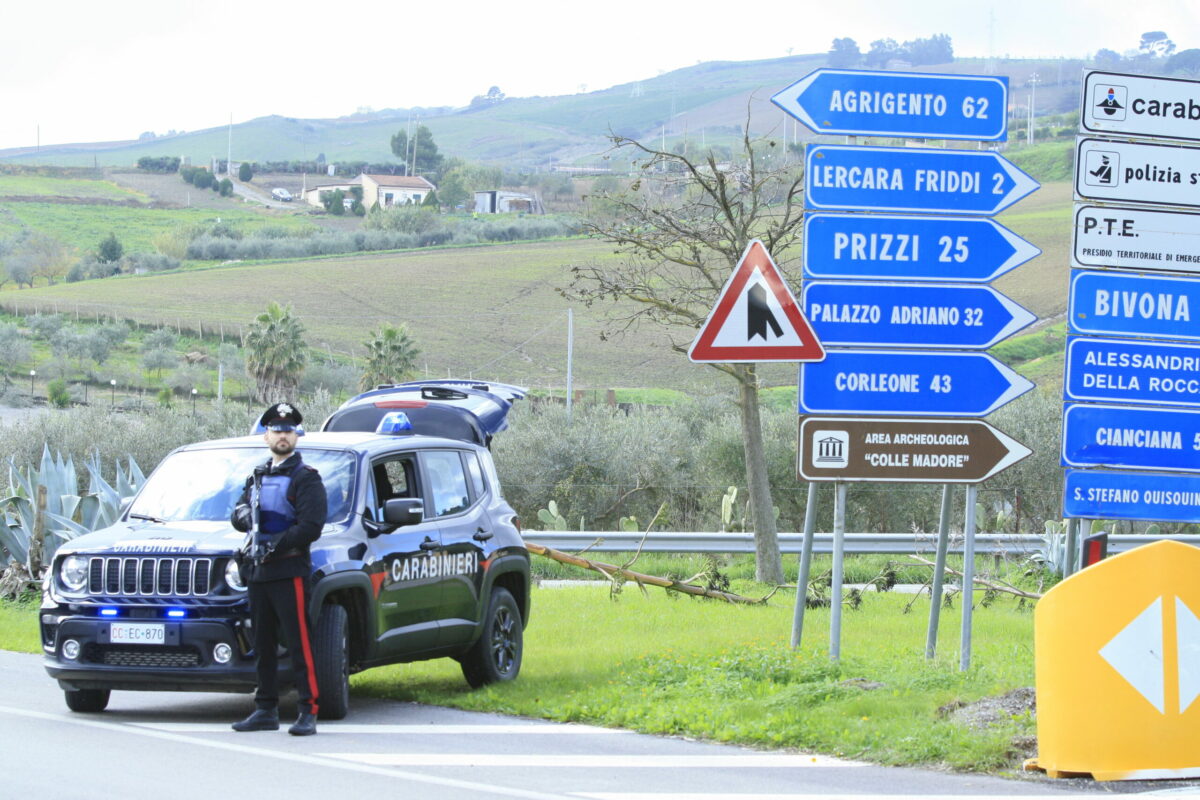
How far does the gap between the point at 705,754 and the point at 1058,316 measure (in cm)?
6526

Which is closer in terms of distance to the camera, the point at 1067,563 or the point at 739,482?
the point at 1067,563

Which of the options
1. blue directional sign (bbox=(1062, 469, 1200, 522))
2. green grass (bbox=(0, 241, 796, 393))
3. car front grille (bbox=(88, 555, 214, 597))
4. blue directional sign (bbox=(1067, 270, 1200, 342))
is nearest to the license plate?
car front grille (bbox=(88, 555, 214, 597))

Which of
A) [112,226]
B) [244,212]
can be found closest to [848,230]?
[112,226]

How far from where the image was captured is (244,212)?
15325 cm

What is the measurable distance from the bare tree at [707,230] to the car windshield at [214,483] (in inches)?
327

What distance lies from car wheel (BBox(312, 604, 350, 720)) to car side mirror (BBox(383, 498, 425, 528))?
0.68 m

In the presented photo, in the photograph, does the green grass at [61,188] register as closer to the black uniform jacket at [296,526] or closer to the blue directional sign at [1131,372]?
the black uniform jacket at [296,526]

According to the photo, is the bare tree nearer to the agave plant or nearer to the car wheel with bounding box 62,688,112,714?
the agave plant

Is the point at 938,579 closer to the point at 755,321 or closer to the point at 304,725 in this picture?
the point at 755,321

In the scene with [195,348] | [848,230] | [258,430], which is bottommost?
[195,348]

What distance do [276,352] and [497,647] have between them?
51.6 m

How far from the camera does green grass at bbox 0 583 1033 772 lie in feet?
26.2

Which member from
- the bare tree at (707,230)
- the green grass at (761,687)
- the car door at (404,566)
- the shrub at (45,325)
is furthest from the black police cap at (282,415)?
the shrub at (45,325)

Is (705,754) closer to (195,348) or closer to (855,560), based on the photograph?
(855,560)
